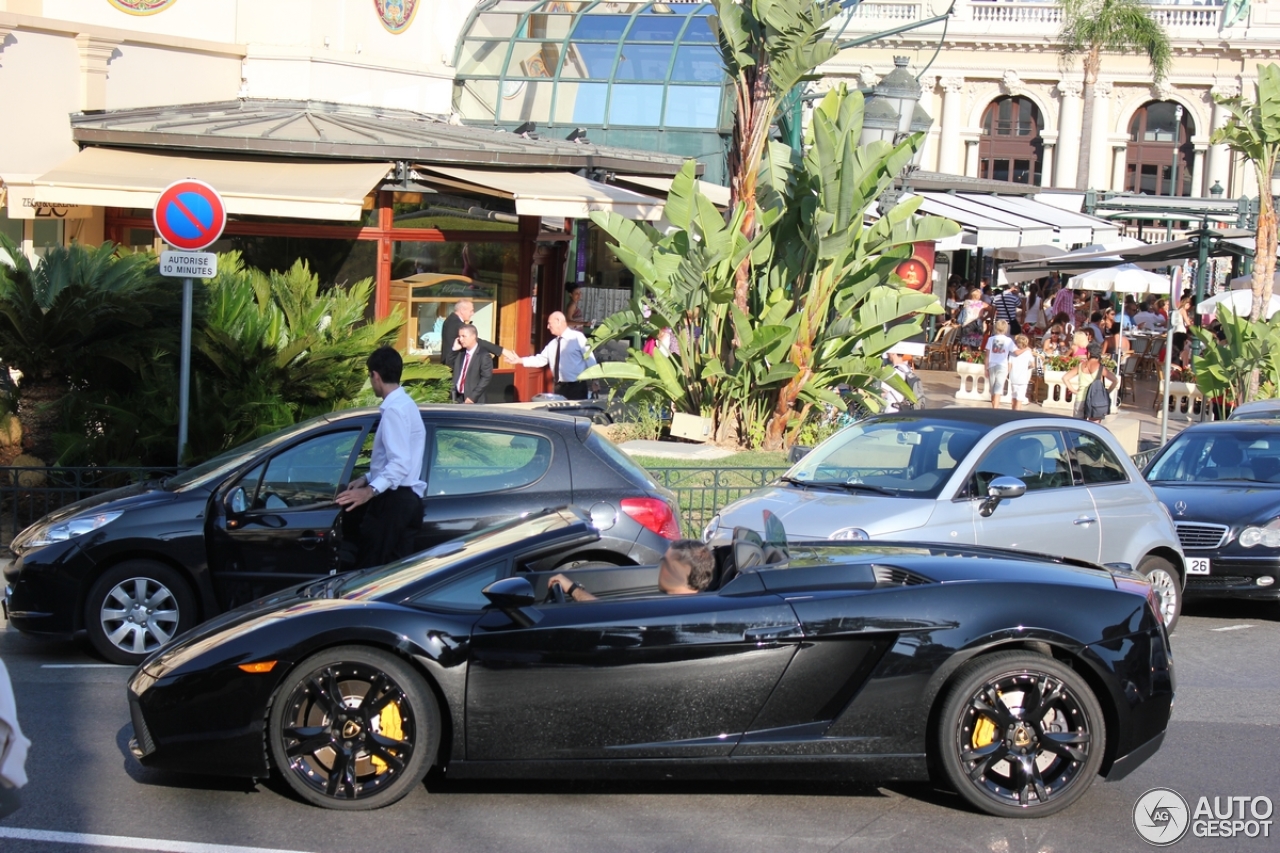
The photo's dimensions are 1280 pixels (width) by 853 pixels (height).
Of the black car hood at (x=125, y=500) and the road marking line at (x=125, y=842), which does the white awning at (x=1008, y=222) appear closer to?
the black car hood at (x=125, y=500)

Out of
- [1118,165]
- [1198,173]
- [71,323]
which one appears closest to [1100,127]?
[1118,165]

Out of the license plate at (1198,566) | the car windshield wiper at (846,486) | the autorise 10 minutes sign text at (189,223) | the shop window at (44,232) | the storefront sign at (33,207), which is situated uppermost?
the storefront sign at (33,207)

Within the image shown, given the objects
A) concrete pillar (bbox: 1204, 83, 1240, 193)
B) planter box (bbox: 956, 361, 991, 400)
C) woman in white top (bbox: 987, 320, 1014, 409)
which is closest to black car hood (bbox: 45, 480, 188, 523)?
woman in white top (bbox: 987, 320, 1014, 409)

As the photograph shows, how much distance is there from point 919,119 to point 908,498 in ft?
31.1

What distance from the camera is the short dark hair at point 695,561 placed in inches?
230

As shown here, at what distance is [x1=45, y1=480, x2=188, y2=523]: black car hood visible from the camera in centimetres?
829

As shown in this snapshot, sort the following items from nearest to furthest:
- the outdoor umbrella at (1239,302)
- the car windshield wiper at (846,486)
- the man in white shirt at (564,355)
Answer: the car windshield wiper at (846,486) < the man in white shirt at (564,355) < the outdoor umbrella at (1239,302)

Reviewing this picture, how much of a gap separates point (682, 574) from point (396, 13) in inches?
634

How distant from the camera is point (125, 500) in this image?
8.38 meters

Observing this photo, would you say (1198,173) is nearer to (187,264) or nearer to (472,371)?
A: (472,371)

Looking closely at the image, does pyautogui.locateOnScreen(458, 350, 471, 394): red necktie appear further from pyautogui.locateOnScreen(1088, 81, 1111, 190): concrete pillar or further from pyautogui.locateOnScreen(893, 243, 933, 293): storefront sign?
pyautogui.locateOnScreen(1088, 81, 1111, 190): concrete pillar

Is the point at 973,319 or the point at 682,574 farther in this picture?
the point at 973,319

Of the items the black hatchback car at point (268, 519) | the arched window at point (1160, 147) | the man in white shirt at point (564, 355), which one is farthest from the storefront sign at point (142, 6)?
the arched window at point (1160, 147)

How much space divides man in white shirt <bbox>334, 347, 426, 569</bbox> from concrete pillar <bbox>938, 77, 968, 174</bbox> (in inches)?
2055
